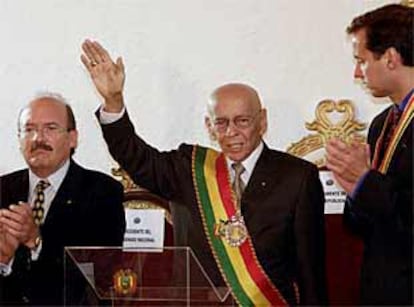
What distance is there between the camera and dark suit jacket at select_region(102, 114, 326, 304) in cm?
199

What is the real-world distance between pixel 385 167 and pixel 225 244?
47cm

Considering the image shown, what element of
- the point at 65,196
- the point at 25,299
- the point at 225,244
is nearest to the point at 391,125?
the point at 225,244

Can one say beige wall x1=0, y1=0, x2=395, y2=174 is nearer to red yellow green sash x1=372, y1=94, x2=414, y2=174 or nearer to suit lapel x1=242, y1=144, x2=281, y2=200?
suit lapel x1=242, y1=144, x2=281, y2=200

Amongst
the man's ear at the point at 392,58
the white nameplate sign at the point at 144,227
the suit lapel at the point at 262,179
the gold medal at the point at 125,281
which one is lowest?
the gold medal at the point at 125,281

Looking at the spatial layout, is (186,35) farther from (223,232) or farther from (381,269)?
(381,269)

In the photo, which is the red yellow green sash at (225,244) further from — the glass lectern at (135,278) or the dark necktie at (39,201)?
the dark necktie at (39,201)

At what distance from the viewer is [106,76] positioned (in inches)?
80.4

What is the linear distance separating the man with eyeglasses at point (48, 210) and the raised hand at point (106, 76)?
160 mm

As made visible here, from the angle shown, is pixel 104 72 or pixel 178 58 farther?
pixel 178 58

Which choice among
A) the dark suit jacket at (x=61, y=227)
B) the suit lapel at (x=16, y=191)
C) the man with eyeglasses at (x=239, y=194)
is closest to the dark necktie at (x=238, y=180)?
the man with eyeglasses at (x=239, y=194)

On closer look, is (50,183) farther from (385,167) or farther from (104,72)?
(385,167)

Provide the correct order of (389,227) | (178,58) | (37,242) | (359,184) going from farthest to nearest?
(178,58) < (37,242) < (389,227) < (359,184)

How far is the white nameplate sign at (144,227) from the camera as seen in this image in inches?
101

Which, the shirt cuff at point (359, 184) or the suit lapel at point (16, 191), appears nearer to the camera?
the shirt cuff at point (359, 184)
